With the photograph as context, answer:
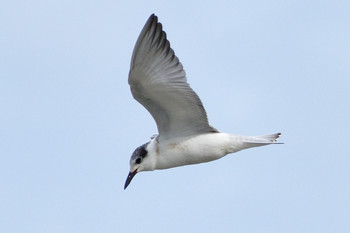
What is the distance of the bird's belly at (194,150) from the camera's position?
16.0 metres

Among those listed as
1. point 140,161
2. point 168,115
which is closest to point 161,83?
point 168,115

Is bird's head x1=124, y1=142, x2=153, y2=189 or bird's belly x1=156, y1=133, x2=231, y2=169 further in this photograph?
bird's head x1=124, y1=142, x2=153, y2=189

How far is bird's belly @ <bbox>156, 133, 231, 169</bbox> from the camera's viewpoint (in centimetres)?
1598

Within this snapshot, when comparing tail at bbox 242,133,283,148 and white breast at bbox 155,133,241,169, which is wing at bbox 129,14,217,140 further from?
tail at bbox 242,133,283,148

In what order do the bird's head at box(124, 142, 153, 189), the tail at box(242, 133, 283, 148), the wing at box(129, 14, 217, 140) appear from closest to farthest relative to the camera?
1. the wing at box(129, 14, 217, 140)
2. the tail at box(242, 133, 283, 148)
3. the bird's head at box(124, 142, 153, 189)

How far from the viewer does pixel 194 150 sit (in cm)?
1605

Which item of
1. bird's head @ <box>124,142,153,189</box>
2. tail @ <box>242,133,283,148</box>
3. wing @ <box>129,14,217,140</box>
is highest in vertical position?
wing @ <box>129,14,217,140</box>

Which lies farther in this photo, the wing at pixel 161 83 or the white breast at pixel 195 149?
the white breast at pixel 195 149

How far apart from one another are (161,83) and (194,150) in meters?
1.24

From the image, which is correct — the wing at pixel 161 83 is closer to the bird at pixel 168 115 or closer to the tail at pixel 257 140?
the bird at pixel 168 115

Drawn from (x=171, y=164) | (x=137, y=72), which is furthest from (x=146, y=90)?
(x=171, y=164)

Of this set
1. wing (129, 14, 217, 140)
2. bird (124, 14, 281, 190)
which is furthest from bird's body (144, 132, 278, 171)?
wing (129, 14, 217, 140)

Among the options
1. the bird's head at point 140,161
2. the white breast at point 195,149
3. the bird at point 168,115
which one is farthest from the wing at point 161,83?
the bird's head at point 140,161

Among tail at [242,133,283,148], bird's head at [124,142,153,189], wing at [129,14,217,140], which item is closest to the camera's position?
wing at [129,14,217,140]
